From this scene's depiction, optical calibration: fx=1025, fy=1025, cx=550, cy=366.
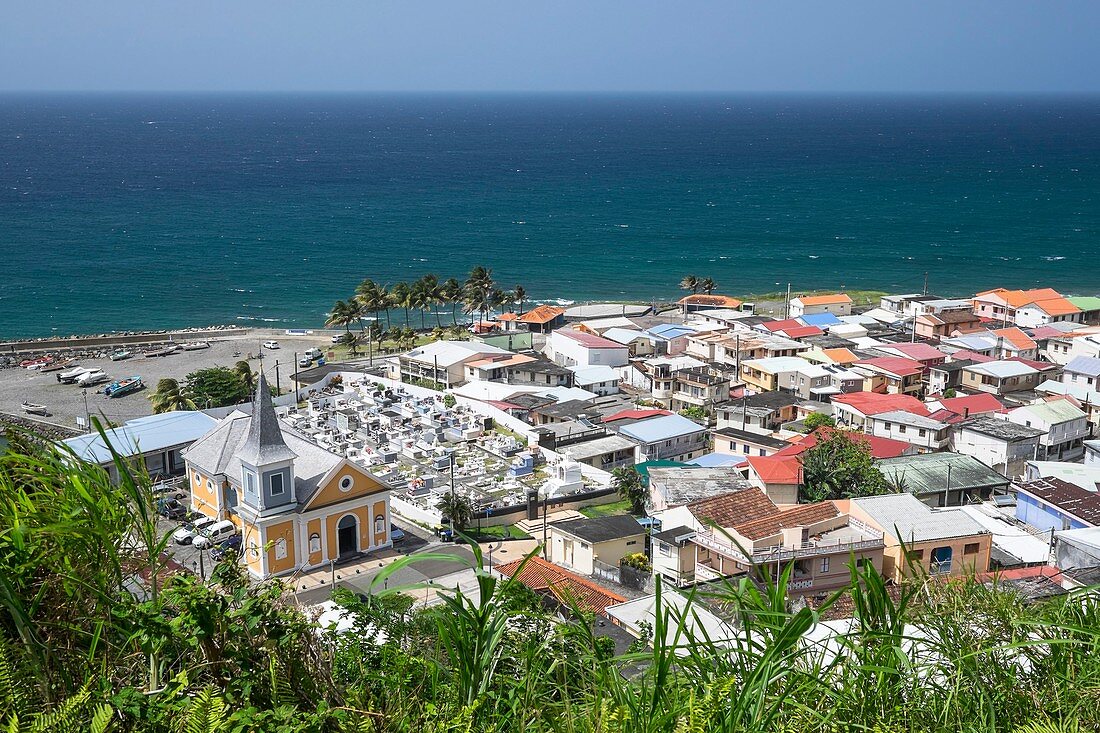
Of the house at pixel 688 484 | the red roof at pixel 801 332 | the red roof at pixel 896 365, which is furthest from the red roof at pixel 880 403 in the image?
the house at pixel 688 484

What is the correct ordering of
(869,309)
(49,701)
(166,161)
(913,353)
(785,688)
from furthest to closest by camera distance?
(166,161)
(869,309)
(913,353)
(785,688)
(49,701)

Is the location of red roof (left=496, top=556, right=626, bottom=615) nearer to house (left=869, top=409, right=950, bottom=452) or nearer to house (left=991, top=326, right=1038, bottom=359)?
house (left=869, top=409, right=950, bottom=452)

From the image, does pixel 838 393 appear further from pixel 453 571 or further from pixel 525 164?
pixel 525 164

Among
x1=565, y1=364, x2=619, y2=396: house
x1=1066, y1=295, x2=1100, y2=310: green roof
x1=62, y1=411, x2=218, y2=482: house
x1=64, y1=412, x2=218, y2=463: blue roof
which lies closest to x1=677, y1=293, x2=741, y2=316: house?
x1=565, y1=364, x2=619, y2=396: house

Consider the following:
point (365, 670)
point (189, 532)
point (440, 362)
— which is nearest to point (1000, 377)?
point (440, 362)

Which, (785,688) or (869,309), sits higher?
(785,688)

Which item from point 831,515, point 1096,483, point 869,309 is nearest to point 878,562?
point 831,515

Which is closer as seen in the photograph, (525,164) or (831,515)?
(831,515)
